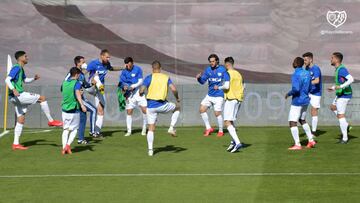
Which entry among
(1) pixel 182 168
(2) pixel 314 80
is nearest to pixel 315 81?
(2) pixel 314 80

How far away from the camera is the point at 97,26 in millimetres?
27969

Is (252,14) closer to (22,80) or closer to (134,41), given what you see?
(134,41)

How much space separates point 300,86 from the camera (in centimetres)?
2053

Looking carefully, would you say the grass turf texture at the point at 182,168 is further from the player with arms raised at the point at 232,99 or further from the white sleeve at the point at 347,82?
the white sleeve at the point at 347,82

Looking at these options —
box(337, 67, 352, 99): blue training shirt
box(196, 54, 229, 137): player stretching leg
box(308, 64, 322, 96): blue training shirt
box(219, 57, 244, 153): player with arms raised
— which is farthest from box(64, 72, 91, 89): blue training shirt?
box(337, 67, 352, 99): blue training shirt

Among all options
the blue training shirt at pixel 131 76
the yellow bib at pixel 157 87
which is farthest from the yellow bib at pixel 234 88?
the blue training shirt at pixel 131 76

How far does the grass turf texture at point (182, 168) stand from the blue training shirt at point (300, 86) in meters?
1.17

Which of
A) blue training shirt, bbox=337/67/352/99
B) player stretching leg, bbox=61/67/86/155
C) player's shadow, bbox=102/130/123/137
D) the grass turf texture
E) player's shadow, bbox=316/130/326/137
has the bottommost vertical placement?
the grass turf texture

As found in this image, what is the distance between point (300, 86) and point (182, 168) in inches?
152

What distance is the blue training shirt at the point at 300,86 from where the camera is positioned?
802 inches

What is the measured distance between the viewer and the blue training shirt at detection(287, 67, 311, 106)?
20.4 metres

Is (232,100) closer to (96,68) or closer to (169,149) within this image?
(169,149)

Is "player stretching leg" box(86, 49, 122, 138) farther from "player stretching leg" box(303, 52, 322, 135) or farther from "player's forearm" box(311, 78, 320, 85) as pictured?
"player's forearm" box(311, 78, 320, 85)

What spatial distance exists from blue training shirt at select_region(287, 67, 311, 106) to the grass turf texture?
117 centimetres
